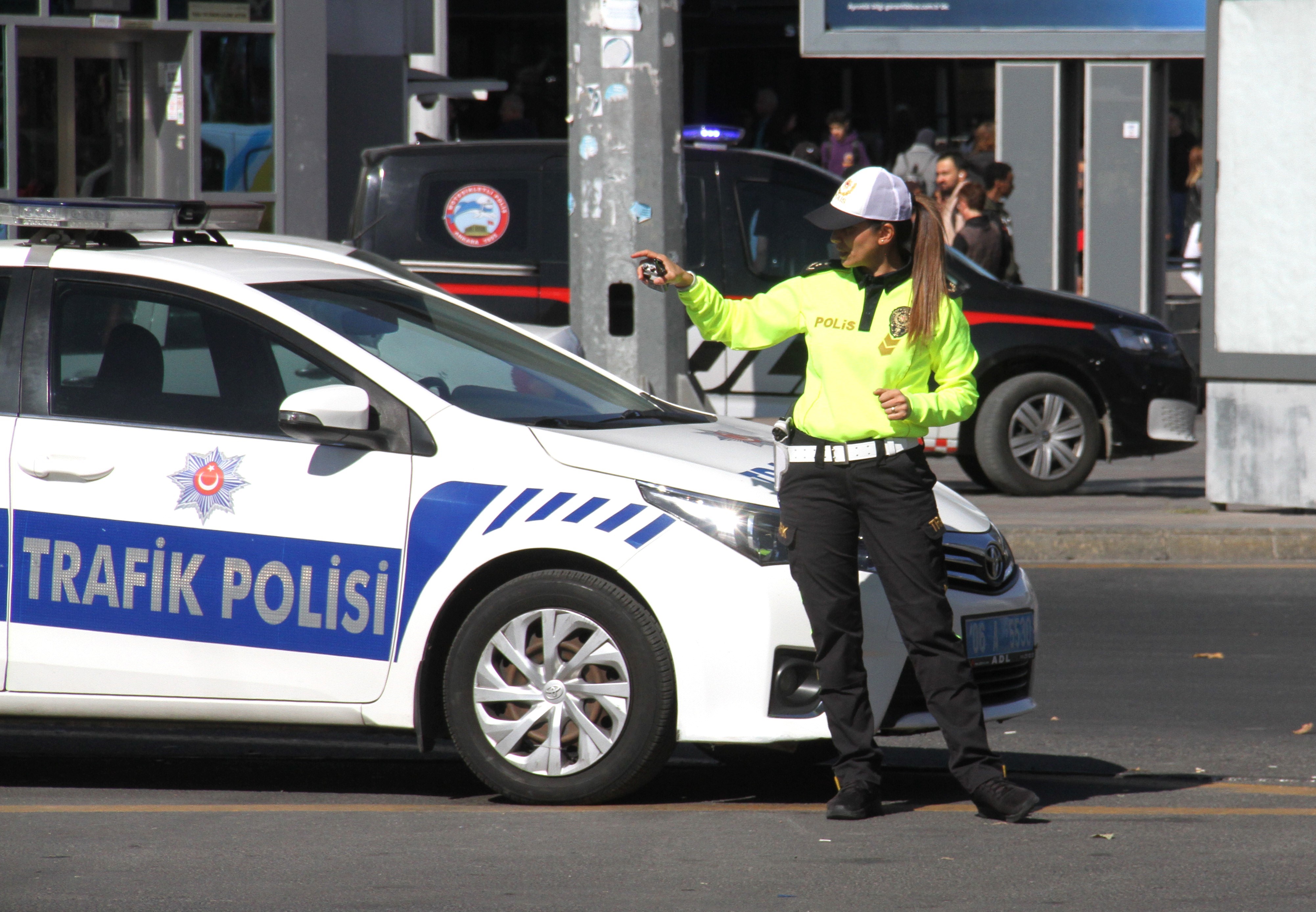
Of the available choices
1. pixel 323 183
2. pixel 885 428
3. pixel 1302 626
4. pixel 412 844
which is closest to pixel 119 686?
pixel 412 844

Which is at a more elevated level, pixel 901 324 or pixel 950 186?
pixel 950 186

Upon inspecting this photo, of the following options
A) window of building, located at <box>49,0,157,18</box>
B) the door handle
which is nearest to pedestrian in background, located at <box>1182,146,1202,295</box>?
window of building, located at <box>49,0,157,18</box>

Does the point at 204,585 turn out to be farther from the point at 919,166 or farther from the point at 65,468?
the point at 919,166

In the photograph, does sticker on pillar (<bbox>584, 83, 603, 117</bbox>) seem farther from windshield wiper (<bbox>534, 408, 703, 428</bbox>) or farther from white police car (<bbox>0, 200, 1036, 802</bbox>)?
white police car (<bbox>0, 200, 1036, 802</bbox>)

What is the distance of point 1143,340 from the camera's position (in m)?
11.9

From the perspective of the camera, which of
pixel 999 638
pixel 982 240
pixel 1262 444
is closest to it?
pixel 999 638

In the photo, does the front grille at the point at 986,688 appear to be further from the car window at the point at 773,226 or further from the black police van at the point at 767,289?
the car window at the point at 773,226

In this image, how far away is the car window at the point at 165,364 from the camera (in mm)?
5578

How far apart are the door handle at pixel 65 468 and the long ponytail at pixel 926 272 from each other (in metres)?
2.21

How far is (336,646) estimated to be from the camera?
5387mm

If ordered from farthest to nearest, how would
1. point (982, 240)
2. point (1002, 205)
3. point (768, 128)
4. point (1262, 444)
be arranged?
point (768, 128) < point (1002, 205) < point (982, 240) < point (1262, 444)

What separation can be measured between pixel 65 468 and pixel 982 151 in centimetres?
Answer: 1424

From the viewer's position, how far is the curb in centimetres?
1014

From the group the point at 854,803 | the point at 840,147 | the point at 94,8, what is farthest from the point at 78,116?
the point at 854,803
